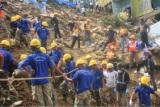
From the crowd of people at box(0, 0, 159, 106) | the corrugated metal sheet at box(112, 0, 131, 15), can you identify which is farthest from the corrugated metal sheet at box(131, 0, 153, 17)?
the crowd of people at box(0, 0, 159, 106)

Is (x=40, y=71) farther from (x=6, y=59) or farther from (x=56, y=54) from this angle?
(x=56, y=54)

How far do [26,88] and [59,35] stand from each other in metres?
13.8

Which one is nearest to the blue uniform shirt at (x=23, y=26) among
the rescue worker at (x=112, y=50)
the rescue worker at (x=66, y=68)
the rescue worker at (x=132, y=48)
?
the rescue worker at (x=112, y=50)

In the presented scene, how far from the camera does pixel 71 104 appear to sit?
1560cm

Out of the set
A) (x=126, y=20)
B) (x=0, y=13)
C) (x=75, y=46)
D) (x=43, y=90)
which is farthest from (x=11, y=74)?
(x=126, y=20)

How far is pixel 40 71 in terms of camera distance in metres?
12.0

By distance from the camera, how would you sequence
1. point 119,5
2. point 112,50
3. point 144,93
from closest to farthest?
point 144,93
point 112,50
point 119,5

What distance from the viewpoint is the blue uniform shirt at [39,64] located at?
11.8 meters

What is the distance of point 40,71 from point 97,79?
12.4ft

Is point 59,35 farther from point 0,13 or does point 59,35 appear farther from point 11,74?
point 11,74

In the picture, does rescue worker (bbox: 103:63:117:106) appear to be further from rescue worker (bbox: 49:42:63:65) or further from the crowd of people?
rescue worker (bbox: 49:42:63:65)

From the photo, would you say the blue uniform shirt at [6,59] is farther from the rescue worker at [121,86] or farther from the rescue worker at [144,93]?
the rescue worker at [121,86]

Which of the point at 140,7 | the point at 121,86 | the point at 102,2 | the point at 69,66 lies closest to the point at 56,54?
the point at 69,66

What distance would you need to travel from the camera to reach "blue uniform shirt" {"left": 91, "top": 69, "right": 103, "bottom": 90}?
1534 cm
